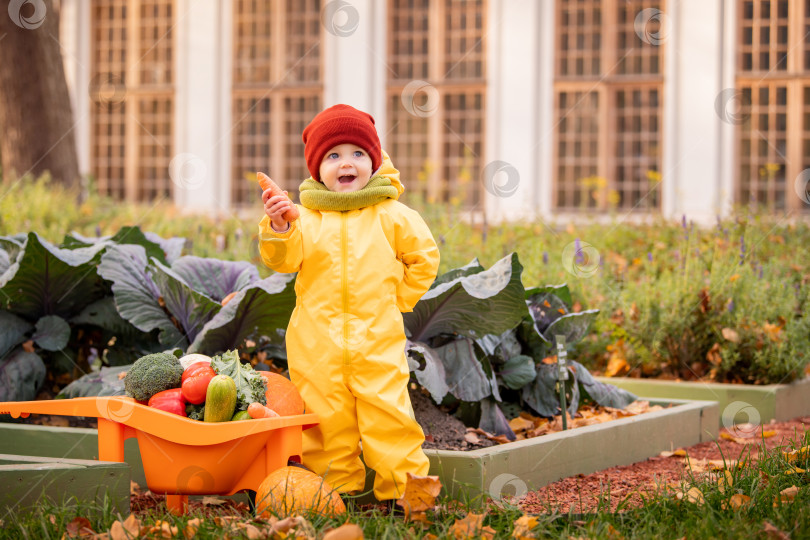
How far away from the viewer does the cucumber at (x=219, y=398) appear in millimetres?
2576

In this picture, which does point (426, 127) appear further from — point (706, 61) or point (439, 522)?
point (439, 522)

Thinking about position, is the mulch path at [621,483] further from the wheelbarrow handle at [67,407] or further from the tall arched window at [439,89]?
Result: the tall arched window at [439,89]

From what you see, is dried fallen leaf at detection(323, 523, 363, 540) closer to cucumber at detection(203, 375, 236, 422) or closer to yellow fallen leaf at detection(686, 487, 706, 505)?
cucumber at detection(203, 375, 236, 422)

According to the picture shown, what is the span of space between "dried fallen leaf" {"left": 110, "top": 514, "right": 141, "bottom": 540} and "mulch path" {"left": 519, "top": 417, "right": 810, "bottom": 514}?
1206 mm

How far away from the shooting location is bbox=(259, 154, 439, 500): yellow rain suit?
2676 mm

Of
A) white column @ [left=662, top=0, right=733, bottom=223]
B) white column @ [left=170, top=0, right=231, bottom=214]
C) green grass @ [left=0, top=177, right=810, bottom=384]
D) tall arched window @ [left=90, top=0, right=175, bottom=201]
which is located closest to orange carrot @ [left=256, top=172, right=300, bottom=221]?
green grass @ [left=0, top=177, right=810, bottom=384]

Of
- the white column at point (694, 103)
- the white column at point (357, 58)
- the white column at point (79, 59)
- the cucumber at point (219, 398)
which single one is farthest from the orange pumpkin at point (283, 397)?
the white column at point (79, 59)

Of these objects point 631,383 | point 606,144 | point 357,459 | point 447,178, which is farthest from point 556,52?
point 357,459

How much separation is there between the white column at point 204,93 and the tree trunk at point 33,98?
18.2ft

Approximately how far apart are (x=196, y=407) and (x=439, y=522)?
85 centimetres

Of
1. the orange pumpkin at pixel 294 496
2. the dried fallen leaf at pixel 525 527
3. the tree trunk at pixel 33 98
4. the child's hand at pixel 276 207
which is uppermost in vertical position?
the tree trunk at pixel 33 98

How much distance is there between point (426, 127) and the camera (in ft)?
47.4

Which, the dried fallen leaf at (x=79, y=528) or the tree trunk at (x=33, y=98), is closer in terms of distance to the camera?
the dried fallen leaf at (x=79, y=528)

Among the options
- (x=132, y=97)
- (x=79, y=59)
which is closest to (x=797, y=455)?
(x=132, y=97)
